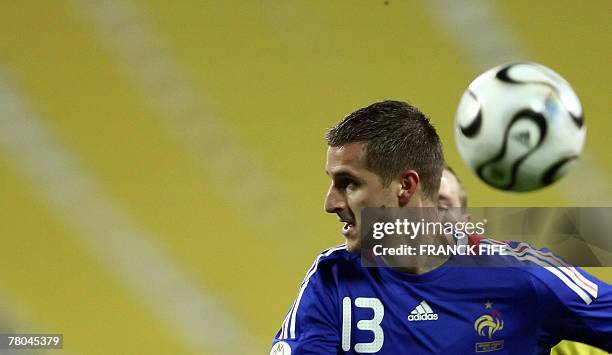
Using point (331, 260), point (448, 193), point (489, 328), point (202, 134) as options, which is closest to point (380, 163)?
point (331, 260)

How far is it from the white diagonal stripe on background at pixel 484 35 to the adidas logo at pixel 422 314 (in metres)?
2.46

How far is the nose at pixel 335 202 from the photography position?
2.31 metres

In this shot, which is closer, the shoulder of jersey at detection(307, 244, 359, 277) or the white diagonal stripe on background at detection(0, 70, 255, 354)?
the shoulder of jersey at detection(307, 244, 359, 277)

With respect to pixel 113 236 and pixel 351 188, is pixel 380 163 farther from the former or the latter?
pixel 113 236

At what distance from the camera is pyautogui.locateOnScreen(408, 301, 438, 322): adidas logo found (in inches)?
92.8

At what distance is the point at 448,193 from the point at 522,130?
0.93 meters

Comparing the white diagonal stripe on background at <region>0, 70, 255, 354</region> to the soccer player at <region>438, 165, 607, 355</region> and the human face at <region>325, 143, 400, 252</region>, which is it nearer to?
the soccer player at <region>438, 165, 607, 355</region>

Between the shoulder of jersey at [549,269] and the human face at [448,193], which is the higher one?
the human face at [448,193]

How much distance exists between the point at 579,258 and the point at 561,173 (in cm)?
71

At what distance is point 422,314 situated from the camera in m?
2.36

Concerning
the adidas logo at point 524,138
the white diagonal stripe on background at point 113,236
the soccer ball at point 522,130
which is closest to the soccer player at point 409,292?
the soccer ball at point 522,130

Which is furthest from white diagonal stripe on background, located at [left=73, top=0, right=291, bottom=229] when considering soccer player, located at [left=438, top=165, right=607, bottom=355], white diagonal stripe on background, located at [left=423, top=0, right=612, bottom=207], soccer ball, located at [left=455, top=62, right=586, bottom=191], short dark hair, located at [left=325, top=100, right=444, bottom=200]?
soccer ball, located at [left=455, top=62, right=586, bottom=191]

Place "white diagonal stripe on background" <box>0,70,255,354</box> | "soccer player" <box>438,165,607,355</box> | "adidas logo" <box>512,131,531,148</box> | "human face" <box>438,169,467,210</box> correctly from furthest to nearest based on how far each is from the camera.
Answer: "white diagonal stripe on background" <box>0,70,255,354</box>
"human face" <box>438,169,467,210</box>
"soccer player" <box>438,165,607,355</box>
"adidas logo" <box>512,131,531,148</box>

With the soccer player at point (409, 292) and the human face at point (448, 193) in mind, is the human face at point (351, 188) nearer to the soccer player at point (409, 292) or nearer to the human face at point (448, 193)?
the soccer player at point (409, 292)
